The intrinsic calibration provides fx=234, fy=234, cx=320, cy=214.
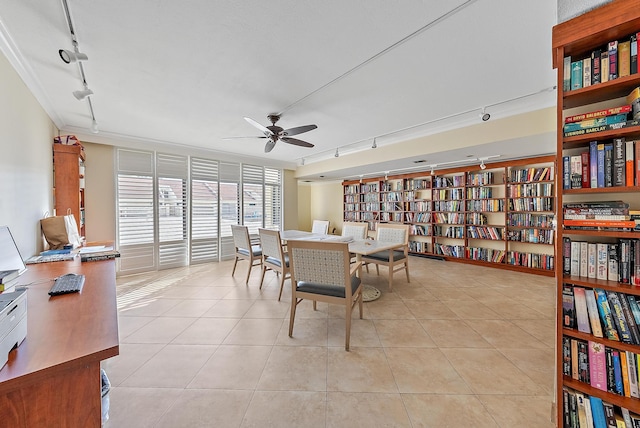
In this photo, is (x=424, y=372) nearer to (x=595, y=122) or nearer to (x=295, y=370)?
(x=295, y=370)

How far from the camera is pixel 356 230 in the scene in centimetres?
436

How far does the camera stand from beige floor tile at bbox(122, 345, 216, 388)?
1673 millimetres

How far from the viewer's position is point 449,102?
278 cm

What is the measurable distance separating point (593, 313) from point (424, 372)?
1.10 meters

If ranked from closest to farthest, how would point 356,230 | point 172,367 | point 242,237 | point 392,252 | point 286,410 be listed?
point 286,410, point 172,367, point 392,252, point 242,237, point 356,230

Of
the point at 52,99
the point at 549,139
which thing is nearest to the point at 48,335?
the point at 52,99

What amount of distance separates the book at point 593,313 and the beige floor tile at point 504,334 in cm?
120

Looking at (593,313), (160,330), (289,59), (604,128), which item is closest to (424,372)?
(593,313)

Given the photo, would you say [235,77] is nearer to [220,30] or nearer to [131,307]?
[220,30]

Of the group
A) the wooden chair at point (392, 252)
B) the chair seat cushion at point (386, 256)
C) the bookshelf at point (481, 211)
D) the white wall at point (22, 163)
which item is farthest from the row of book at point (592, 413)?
the bookshelf at point (481, 211)

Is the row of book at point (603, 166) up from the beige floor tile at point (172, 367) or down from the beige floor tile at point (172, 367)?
up

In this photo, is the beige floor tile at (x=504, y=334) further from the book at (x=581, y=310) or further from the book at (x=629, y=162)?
the book at (x=629, y=162)

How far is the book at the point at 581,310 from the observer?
1.14m

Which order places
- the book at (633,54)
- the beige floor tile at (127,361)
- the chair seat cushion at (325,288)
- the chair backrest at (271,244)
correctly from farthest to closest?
the chair backrest at (271,244) → the chair seat cushion at (325,288) → the beige floor tile at (127,361) → the book at (633,54)
